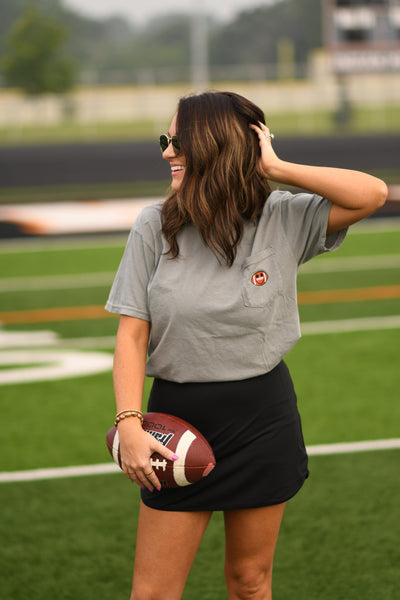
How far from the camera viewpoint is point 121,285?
229 centimetres

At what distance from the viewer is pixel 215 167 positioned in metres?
2.23

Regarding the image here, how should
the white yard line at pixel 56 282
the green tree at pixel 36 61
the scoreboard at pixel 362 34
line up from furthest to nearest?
the green tree at pixel 36 61 → the scoreboard at pixel 362 34 → the white yard line at pixel 56 282

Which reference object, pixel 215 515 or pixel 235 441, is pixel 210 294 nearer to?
pixel 235 441

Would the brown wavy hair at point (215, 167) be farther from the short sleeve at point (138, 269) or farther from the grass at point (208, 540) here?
the grass at point (208, 540)

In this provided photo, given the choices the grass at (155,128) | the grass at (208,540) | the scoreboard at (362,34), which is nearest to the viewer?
the grass at (208,540)

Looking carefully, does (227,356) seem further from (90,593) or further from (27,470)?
(27,470)

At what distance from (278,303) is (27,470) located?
273 cm

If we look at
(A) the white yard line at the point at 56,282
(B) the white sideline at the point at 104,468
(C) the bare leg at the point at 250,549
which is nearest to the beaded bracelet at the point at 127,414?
(C) the bare leg at the point at 250,549

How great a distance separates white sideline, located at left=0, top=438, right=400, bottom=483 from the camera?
4574 mm

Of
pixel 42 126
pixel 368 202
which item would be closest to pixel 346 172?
pixel 368 202

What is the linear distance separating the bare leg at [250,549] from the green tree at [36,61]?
1794 inches

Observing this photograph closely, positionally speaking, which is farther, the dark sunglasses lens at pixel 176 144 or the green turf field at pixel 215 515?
the green turf field at pixel 215 515

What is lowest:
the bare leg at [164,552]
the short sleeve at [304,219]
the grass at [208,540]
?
the grass at [208,540]

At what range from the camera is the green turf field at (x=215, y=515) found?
3.50 meters
